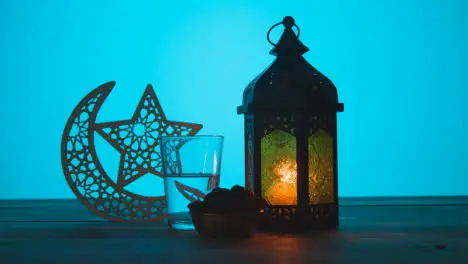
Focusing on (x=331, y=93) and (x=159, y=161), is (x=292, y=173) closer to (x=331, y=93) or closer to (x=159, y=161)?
(x=331, y=93)

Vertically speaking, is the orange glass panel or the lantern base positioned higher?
the orange glass panel

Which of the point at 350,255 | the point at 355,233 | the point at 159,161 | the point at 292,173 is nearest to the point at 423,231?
the point at 355,233

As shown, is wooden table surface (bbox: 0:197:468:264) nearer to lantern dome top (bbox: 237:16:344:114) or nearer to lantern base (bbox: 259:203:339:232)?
lantern base (bbox: 259:203:339:232)

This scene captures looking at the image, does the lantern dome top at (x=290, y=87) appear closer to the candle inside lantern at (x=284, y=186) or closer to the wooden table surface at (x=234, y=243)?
the candle inside lantern at (x=284, y=186)

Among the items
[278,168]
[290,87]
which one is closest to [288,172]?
[278,168]

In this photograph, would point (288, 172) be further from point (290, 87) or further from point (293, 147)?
point (290, 87)

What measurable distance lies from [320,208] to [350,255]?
0.39m

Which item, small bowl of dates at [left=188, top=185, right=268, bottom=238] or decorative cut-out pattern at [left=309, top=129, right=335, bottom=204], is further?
decorative cut-out pattern at [left=309, top=129, right=335, bottom=204]

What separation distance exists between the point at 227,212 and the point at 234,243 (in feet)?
0.25

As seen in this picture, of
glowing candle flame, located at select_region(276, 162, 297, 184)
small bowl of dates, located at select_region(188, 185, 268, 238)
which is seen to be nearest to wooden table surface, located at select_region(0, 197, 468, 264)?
small bowl of dates, located at select_region(188, 185, 268, 238)

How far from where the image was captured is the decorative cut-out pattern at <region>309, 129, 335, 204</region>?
155cm

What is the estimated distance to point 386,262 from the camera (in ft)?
3.60

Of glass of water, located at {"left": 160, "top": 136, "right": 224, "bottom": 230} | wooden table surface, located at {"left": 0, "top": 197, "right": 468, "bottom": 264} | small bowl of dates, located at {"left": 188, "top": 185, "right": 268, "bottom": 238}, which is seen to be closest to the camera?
wooden table surface, located at {"left": 0, "top": 197, "right": 468, "bottom": 264}

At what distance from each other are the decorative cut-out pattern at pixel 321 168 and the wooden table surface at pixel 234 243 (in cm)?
8
